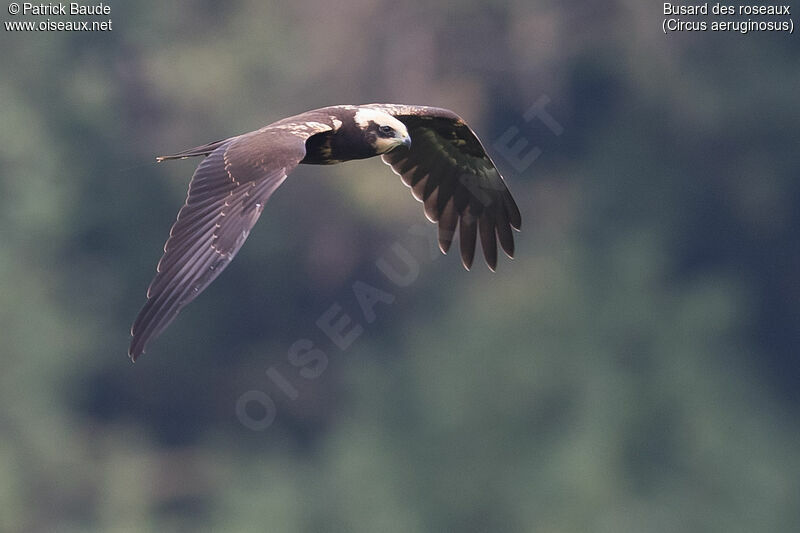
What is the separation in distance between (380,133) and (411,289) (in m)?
21.1

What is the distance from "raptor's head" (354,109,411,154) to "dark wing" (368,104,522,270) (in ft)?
4.34

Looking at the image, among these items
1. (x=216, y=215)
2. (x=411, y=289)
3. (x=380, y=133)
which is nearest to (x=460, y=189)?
(x=380, y=133)

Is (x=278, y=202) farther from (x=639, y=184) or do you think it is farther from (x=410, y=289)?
(x=639, y=184)

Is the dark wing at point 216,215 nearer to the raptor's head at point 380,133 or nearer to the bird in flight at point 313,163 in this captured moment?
the bird in flight at point 313,163

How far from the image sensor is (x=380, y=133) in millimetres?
10992

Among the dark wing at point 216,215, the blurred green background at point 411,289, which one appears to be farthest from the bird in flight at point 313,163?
the blurred green background at point 411,289

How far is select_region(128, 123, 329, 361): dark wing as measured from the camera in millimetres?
8992

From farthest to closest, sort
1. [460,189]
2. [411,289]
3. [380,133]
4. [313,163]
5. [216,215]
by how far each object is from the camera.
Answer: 1. [411,289]
2. [460,189]
3. [313,163]
4. [380,133]
5. [216,215]

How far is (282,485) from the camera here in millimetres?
28859

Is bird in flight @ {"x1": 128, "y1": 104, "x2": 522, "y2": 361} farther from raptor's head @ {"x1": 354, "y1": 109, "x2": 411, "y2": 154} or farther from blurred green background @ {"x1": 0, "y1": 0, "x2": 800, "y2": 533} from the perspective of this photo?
blurred green background @ {"x1": 0, "y1": 0, "x2": 800, "y2": 533}

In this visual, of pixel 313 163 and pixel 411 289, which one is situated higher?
pixel 313 163

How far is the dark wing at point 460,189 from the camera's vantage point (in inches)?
490

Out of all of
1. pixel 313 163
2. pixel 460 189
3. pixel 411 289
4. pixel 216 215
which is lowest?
pixel 411 289

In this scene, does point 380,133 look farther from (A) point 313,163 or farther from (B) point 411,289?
(B) point 411,289
